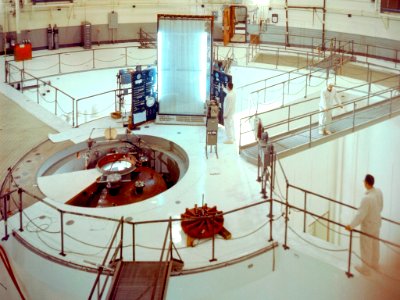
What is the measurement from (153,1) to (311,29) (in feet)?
20.7

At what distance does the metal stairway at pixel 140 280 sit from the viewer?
26.6 ft

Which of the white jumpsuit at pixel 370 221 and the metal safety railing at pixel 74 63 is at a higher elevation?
the metal safety railing at pixel 74 63

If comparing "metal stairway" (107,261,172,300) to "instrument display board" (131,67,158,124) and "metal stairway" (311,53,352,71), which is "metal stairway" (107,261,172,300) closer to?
"instrument display board" (131,67,158,124)

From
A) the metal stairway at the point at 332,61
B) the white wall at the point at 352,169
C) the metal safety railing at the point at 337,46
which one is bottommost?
the white wall at the point at 352,169

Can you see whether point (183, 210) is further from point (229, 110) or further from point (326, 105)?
point (326, 105)

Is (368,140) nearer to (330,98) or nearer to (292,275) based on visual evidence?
(330,98)

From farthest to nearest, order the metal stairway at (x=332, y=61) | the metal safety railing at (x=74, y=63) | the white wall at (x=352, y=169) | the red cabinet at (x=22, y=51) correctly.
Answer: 1. the red cabinet at (x=22, y=51)
2. the metal stairway at (x=332, y=61)
3. the metal safety railing at (x=74, y=63)
4. the white wall at (x=352, y=169)

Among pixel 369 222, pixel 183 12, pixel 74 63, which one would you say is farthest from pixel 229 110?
pixel 183 12

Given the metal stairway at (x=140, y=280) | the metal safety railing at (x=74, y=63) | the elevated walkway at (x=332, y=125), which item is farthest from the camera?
the metal safety railing at (x=74, y=63)

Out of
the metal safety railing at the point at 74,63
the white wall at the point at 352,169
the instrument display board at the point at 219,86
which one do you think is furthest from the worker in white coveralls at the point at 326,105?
the metal safety railing at the point at 74,63

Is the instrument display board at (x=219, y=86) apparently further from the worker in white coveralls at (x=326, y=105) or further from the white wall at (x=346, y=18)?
the white wall at (x=346, y=18)

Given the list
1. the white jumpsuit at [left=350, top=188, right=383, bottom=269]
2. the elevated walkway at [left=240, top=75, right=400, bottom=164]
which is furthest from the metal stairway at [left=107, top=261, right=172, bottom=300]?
the elevated walkway at [left=240, top=75, right=400, bottom=164]

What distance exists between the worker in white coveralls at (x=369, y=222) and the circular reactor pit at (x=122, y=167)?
16.7ft

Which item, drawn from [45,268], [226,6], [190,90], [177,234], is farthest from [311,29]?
[45,268]
